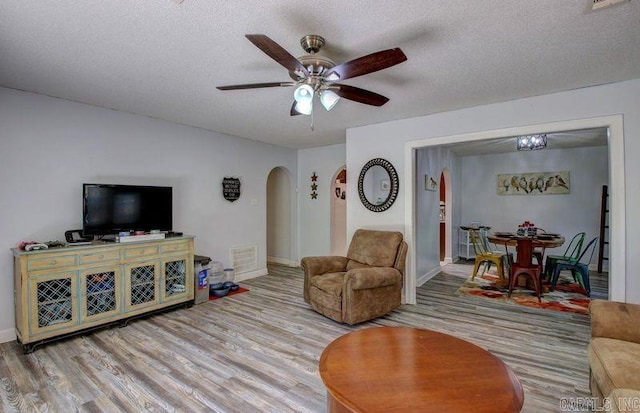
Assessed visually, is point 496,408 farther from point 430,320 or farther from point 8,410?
point 8,410

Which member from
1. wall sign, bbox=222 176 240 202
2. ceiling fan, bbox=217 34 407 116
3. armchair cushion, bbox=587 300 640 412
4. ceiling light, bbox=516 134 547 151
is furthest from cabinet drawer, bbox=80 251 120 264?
ceiling light, bbox=516 134 547 151

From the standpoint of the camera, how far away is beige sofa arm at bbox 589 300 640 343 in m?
1.77

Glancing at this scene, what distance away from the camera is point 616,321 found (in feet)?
5.96

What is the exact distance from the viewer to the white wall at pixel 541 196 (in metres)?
5.90

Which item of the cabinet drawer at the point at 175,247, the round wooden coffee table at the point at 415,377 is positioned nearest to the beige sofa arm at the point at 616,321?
the round wooden coffee table at the point at 415,377

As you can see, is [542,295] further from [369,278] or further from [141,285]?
[141,285]

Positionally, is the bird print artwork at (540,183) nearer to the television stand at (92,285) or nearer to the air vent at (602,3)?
the air vent at (602,3)

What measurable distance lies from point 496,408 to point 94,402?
238cm

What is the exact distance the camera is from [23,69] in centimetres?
245

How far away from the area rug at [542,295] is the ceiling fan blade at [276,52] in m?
3.89

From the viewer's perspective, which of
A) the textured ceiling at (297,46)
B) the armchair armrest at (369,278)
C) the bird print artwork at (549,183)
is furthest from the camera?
the bird print artwork at (549,183)

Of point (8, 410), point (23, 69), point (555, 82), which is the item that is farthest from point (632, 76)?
point (8, 410)

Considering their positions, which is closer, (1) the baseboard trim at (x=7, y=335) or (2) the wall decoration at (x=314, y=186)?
(1) the baseboard trim at (x=7, y=335)

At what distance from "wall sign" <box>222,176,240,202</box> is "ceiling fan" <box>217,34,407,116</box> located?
113 inches
